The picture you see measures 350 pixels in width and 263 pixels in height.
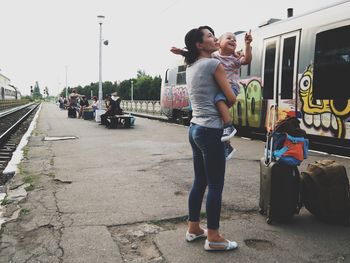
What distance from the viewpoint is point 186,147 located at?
1009 centimetres

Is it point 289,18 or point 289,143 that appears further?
point 289,18

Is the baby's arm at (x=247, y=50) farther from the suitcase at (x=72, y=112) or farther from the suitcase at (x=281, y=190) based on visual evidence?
the suitcase at (x=72, y=112)

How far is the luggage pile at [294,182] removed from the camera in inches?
151

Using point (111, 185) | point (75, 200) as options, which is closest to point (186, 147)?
point (111, 185)

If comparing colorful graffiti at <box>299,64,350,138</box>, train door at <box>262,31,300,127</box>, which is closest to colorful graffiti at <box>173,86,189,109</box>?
train door at <box>262,31,300,127</box>

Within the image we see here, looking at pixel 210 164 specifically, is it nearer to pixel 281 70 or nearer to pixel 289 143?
pixel 289 143

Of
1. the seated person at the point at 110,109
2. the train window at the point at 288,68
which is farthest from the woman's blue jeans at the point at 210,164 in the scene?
the seated person at the point at 110,109

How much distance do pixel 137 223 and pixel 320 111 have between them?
6425 millimetres

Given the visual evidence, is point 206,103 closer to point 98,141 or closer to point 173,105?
point 98,141

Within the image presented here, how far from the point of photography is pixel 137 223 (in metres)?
4.02

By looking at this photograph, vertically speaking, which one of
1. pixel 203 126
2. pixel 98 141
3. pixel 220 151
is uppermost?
pixel 203 126

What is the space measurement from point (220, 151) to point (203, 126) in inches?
9.8

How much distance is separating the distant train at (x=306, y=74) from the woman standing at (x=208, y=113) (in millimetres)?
4259

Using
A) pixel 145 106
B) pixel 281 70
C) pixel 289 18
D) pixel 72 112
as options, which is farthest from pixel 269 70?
pixel 145 106
